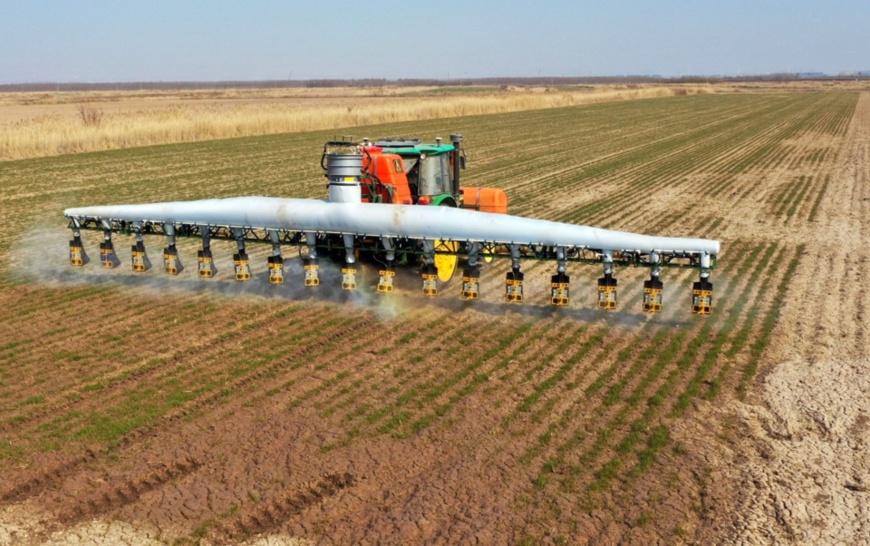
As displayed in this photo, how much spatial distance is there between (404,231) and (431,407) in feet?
12.3

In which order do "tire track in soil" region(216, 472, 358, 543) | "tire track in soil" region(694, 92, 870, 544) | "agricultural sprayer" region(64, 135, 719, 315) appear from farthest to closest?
"agricultural sprayer" region(64, 135, 719, 315)
"tire track in soil" region(694, 92, 870, 544)
"tire track in soil" region(216, 472, 358, 543)

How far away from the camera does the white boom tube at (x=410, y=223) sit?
38.9ft

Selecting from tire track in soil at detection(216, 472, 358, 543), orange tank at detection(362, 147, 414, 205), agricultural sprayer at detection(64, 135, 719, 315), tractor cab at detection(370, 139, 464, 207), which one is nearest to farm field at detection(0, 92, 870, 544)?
tire track in soil at detection(216, 472, 358, 543)

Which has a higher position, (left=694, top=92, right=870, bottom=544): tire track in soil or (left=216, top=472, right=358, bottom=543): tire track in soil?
(left=216, top=472, right=358, bottom=543): tire track in soil

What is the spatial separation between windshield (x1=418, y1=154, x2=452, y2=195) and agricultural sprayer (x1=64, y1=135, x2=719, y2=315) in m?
0.02

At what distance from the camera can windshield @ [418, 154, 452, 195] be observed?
1443 centimetres

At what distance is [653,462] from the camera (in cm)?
841

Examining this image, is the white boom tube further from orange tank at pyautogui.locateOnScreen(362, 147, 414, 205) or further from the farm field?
the farm field

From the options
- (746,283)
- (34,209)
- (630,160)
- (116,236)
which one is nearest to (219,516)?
(746,283)

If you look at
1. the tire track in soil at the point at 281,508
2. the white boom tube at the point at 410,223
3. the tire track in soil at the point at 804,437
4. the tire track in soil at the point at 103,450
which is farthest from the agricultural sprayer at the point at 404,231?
the tire track in soil at the point at 281,508

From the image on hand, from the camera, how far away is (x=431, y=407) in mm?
9742

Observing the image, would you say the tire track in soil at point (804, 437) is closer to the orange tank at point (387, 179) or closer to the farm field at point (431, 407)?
the farm field at point (431, 407)

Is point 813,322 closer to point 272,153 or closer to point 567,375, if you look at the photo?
point 567,375

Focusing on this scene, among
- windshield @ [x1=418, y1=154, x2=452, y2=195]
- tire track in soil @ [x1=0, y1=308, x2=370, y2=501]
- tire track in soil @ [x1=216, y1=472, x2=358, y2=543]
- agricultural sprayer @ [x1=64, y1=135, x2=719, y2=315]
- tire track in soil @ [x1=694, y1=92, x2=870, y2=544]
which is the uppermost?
windshield @ [x1=418, y1=154, x2=452, y2=195]
